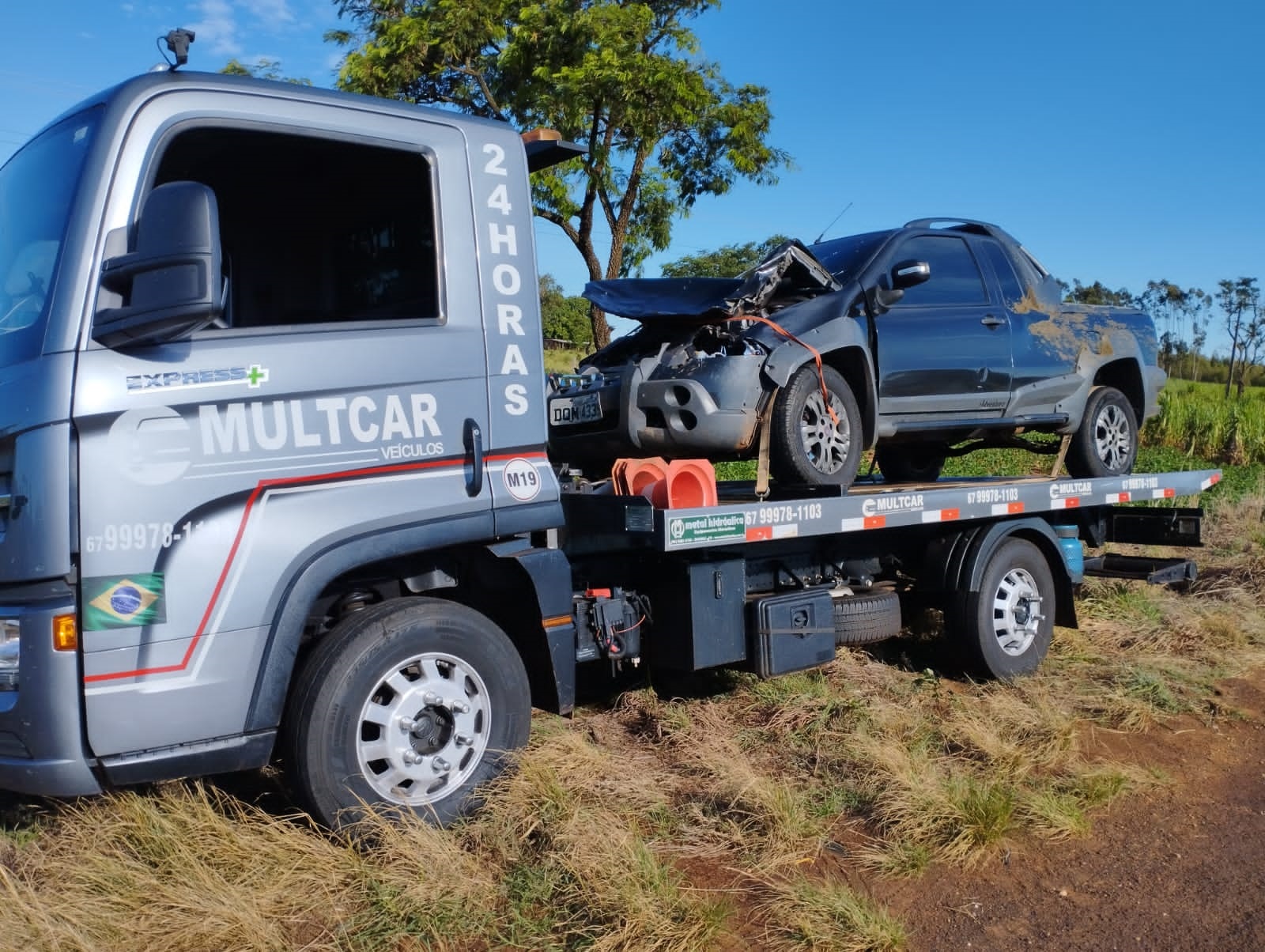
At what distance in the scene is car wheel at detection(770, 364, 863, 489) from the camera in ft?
19.0

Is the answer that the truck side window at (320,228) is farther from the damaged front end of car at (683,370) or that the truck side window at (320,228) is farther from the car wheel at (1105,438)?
the car wheel at (1105,438)

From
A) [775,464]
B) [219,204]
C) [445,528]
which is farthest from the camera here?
[775,464]

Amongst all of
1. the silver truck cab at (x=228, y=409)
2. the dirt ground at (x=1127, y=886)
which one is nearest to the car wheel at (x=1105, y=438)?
the dirt ground at (x=1127, y=886)

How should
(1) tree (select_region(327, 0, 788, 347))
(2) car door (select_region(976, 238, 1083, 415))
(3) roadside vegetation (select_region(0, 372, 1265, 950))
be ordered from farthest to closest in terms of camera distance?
(1) tree (select_region(327, 0, 788, 347)) < (2) car door (select_region(976, 238, 1083, 415)) < (3) roadside vegetation (select_region(0, 372, 1265, 950))

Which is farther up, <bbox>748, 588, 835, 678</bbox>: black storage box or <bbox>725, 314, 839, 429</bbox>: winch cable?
<bbox>725, 314, 839, 429</bbox>: winch cable

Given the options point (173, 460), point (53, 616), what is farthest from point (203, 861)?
point (173, 460)

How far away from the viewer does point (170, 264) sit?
324cm

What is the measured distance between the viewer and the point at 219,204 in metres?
4.38

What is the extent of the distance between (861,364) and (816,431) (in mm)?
587

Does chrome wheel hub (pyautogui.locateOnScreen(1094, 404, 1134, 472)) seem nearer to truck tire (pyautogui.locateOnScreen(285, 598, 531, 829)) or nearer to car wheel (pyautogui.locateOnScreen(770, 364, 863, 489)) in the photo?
car wheel (pyautogui.locateOnScreen(770, 364, 863, 489))

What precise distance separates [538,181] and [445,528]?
11.7 meters

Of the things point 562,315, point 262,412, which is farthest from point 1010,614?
point 562,315

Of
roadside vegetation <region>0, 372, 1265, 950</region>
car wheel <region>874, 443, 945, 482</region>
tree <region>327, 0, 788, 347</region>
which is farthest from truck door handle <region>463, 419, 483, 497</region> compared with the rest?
tree <region>327, 0, 788, 347</region>

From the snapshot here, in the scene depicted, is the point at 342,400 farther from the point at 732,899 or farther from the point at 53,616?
the point at 732,899
